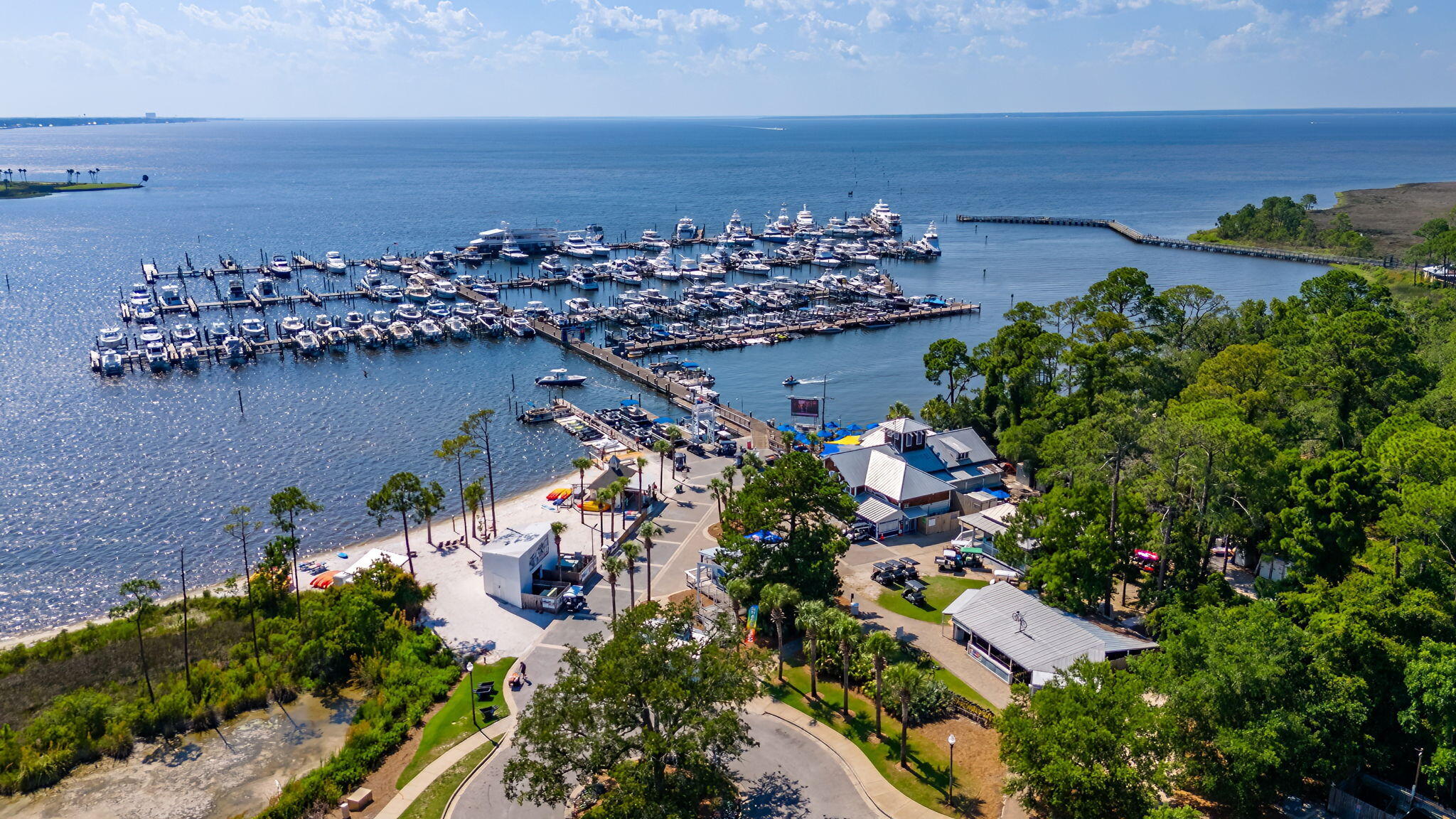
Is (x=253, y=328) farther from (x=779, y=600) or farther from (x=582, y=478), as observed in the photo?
(x=779, y=600)

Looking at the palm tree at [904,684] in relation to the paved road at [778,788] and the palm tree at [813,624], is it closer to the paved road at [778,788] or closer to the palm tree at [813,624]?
the paved road at [778,788]

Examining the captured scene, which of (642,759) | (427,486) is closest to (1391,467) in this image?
(642,759)

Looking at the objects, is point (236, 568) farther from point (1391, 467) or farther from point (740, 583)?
point (1391, 467)

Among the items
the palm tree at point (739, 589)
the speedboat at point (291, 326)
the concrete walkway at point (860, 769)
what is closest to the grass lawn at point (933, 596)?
the palm tree at point (739, 589)

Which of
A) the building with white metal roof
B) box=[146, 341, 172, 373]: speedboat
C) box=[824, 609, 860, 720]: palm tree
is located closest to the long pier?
the building with white metal roof

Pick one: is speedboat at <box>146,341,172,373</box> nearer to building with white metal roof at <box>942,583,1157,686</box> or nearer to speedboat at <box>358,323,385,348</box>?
speedboat at <box>358,323,385,348</box>
